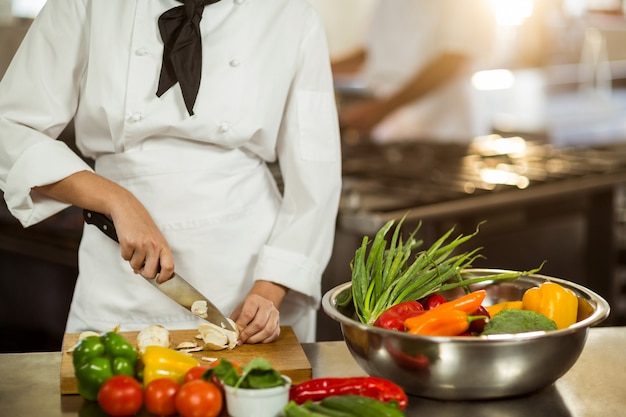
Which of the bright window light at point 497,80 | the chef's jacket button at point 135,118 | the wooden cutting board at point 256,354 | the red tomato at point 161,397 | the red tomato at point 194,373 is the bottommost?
the wooden cutting board at point 256,354

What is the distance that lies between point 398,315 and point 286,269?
19.8 inches

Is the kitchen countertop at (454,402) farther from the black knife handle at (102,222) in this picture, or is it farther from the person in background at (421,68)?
the person in background at (421,68)

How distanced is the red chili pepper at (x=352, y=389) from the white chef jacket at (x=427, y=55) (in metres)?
3.02

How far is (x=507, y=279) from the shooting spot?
1.64 metres

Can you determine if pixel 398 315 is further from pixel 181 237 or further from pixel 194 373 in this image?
pixel 181 237

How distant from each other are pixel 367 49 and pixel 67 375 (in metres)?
3.54

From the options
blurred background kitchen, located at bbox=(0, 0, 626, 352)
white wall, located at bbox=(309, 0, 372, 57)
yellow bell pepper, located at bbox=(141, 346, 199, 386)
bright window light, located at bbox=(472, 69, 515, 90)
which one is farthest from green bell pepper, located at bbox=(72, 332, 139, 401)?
bright window light, located at bbox=(472, 69, 515, 90)

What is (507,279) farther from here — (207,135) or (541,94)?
(541,94)

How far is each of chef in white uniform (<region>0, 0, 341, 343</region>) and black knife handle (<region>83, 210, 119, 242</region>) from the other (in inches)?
1.3

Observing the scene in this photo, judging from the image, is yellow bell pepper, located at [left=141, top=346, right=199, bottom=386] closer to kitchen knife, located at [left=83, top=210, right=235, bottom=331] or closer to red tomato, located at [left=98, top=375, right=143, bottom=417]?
red tomato, located at [left=98, top=375, right=143, bottom=417]

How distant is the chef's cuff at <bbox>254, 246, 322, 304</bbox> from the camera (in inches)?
74.1

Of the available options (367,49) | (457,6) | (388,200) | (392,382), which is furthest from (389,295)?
(367,49)

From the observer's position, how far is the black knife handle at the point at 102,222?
1751mm

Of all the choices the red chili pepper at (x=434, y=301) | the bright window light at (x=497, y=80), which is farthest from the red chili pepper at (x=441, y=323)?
the bright window light at (x=497, y=80)
